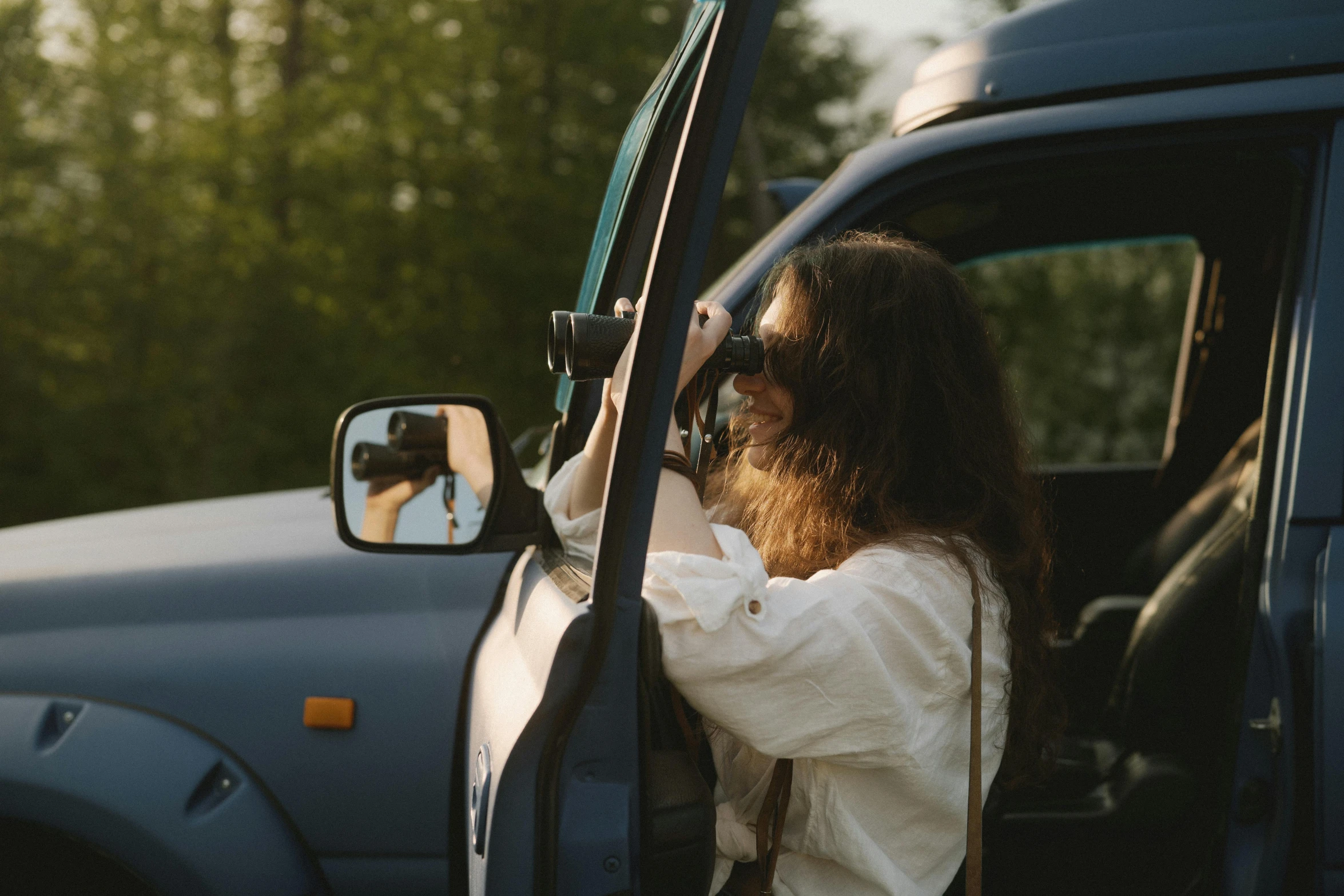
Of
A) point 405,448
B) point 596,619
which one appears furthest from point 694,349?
point 405,448

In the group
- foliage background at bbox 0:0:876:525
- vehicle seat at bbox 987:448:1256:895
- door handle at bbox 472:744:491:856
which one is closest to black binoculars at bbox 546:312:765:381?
door handle at bbox 472:744:491:856

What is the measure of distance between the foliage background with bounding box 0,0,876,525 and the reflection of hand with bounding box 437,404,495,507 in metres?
8.49

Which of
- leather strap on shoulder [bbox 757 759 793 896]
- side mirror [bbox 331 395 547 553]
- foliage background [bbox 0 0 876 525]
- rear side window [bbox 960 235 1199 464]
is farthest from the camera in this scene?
rear side window [bbox 960 235 1199 464]

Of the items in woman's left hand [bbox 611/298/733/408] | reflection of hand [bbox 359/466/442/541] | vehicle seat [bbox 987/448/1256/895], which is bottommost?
vehicle seat [bbox 987/448/1256/895]

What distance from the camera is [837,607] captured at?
1.37 m

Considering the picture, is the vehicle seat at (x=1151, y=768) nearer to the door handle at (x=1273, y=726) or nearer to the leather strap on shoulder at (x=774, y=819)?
the door handle at (x=1273, y=726)

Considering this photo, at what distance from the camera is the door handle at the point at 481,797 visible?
1372 millimetres

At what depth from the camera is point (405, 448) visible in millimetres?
1890

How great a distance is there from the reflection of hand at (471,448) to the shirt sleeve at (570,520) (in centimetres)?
14

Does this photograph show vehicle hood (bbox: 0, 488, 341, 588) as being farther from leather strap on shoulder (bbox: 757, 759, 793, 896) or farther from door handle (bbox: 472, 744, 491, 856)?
leather strap on shoulder (bbox: 757, 759, 793, 896)

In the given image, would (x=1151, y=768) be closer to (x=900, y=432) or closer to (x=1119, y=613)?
(x=1119, y=613)

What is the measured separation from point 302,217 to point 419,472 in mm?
13183

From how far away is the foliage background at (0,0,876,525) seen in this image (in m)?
10.5

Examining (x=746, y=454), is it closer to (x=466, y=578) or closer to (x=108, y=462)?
(x=466, y=578)
